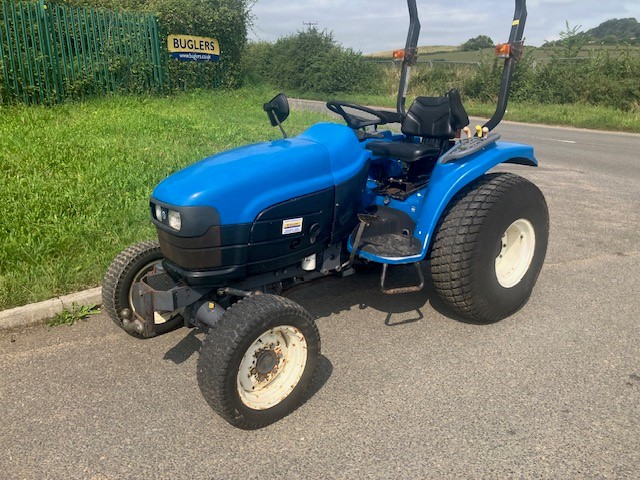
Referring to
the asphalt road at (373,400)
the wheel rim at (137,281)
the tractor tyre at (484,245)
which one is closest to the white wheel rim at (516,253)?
the tractor tyre at (484,245)

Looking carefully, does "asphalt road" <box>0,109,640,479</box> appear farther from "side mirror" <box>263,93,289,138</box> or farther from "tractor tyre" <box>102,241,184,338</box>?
"side mirror" <box>263,93,289,138</box>

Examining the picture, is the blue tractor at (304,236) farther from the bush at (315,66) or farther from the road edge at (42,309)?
the bush at (315,66)

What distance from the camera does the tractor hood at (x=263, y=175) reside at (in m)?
2.50

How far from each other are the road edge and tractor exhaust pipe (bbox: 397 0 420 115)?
8.38ft

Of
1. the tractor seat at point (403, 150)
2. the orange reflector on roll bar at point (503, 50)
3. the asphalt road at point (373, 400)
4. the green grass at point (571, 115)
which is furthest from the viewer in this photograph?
Answer: the green grass at point (571, 115)

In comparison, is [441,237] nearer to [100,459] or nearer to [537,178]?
[100,459]

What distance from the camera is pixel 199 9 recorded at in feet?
43.3

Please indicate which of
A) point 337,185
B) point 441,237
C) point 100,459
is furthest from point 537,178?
point 100,459

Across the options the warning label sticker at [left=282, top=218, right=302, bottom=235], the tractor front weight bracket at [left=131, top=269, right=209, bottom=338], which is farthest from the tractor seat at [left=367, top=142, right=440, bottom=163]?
the tractor front weight bracket at [left=131, top=269, right=209, bottom=338]

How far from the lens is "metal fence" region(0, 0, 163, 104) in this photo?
942 centimetres

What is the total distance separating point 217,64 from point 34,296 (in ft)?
38.6

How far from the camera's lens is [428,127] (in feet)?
11.8

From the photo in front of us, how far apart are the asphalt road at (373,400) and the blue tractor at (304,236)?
21cm

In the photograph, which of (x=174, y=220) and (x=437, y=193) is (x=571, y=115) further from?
(x=174, y=220)
